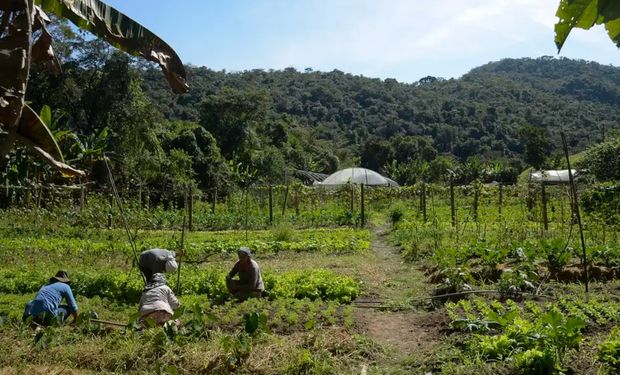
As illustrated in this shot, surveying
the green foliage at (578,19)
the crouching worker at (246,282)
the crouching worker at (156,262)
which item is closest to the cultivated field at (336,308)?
the crouching worker at (246,282)

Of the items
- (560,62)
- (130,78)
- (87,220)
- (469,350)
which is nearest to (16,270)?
(87,220)

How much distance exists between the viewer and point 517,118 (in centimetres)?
9206

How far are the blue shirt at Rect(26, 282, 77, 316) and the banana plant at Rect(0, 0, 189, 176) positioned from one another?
2956mm

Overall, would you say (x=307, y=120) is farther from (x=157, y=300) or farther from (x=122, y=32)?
(x=122, y=32)

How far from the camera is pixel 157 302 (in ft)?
22.7

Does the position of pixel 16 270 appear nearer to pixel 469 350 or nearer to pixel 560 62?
pixel 469 350

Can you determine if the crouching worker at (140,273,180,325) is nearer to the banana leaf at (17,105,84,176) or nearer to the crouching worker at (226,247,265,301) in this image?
the crouching worker at (226,247,265,301)

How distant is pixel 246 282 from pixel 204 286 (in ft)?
2.84

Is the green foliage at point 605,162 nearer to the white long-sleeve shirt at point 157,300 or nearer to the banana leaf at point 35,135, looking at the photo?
the white long-sleeve shirt at point 157,300

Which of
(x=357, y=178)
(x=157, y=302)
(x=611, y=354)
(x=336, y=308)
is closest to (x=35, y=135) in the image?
(x=157, y=302)

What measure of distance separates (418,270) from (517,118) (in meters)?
87.8

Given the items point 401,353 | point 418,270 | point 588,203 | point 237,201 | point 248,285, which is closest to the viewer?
point 401,353

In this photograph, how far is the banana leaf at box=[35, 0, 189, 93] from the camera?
5.00m

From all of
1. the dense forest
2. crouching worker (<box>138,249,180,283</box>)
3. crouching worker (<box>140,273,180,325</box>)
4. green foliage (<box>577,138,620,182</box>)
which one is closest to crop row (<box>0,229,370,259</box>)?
the dense forest
